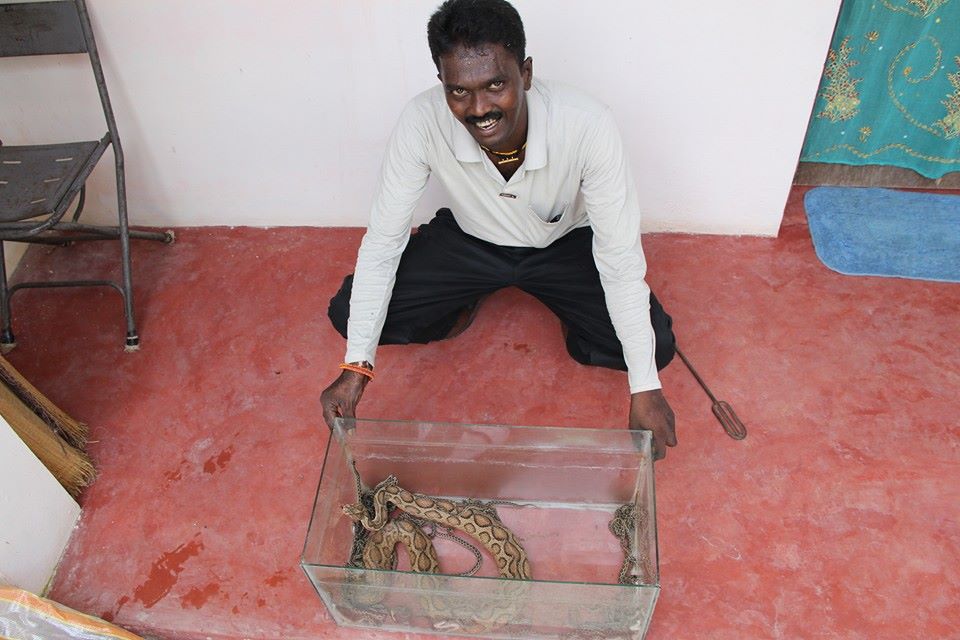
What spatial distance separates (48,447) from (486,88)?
163 cm

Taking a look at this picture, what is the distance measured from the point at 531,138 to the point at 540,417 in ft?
2.90

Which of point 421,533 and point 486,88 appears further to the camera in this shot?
point 421,533

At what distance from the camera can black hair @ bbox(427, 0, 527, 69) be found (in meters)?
1.65

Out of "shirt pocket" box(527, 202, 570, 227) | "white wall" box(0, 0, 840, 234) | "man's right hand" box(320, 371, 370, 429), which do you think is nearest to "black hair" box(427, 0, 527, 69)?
"shirt pocket" box(527, 202, 570, 227)

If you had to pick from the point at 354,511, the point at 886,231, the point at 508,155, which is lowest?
the point at 354,511

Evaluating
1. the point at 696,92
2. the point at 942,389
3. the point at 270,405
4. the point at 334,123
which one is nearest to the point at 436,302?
the point at 270,405

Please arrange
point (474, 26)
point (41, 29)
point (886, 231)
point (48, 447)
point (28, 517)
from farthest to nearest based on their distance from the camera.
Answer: point (886, 231), point (41, 29), point (48, 447), point (28, 517), point (474, 26)

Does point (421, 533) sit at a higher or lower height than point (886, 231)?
lower

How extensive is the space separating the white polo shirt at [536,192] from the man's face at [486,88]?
183mm

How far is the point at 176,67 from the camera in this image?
267 cm

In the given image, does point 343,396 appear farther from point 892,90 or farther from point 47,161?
point 892,90

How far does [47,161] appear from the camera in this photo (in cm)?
256

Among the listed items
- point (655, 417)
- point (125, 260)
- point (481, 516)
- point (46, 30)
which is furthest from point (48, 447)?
point (655, 417)

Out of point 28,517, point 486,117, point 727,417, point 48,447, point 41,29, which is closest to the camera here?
point 486,117
